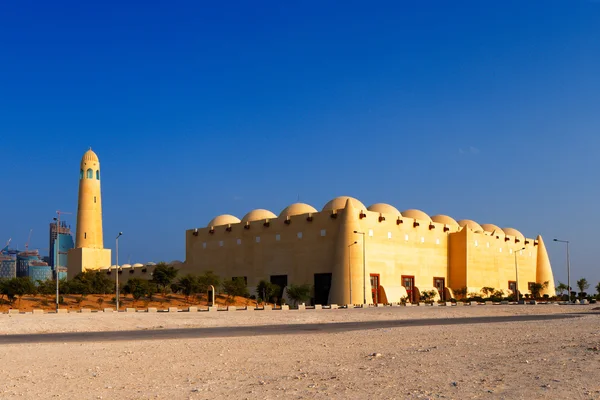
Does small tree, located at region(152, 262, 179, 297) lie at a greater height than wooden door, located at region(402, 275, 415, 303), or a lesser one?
greater

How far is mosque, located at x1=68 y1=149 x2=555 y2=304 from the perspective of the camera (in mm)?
60250

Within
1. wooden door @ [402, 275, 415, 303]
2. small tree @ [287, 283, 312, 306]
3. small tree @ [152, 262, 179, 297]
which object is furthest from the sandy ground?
wooden door @ [402, 275, 415, 303]

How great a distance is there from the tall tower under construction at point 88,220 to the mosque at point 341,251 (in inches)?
4.9

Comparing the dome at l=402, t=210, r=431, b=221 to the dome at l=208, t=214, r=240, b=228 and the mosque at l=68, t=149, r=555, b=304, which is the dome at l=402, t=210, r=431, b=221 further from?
the dome at l=208, t=214, r=240, b=228

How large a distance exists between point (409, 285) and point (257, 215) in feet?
61.4

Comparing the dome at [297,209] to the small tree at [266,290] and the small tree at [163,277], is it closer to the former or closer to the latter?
the small tree at [266,290]

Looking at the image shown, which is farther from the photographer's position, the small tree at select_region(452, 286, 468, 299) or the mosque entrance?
the small tree at select_region(452, 286, 468, 299)

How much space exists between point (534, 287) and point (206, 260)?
133ft

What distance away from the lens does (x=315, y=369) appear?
412 inches

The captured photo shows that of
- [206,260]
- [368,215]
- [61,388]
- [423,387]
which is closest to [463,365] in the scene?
[423,387]

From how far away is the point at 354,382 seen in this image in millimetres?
8961

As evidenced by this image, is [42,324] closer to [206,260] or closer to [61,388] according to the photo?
[61,388]

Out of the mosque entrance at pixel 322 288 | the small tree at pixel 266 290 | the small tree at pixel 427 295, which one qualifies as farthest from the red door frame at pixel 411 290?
the small tree at pixel 266 290

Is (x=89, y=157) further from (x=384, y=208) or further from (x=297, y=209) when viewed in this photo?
(x=384, y=208)
